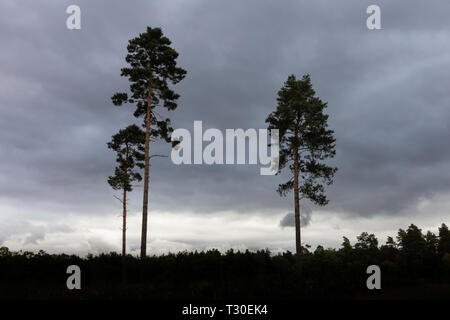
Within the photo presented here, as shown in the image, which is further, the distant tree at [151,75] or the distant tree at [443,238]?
the distant tree at [443,238]

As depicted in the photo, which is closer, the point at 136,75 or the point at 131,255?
the point at 136,75

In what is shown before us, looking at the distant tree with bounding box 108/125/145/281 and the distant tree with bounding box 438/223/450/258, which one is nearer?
the distant tree with bounding box 108/125/145/281

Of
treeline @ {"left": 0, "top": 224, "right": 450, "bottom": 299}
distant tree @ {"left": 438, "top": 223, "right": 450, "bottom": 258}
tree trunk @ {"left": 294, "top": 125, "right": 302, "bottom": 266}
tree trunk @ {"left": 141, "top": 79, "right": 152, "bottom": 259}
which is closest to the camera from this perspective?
treeline @ {"left": 0, "top": 224, "right": 450, "bottom": 299}

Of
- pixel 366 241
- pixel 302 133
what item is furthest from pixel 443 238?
pixel 302 133

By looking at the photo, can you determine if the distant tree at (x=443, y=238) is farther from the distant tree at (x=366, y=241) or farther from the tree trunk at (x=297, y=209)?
the tree trunk at (x=297, y=209)

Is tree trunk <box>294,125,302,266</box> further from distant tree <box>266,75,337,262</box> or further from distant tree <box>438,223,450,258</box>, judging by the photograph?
distant tree <box>438,223,450,258</box>

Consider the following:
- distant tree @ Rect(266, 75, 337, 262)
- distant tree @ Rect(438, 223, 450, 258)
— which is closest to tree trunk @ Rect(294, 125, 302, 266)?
distant tree @ Rect(266, 75, 337, 262)

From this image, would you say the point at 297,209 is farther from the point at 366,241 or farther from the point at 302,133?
the point at 366,241

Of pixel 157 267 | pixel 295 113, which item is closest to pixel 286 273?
pixel 157 267

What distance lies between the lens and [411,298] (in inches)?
706

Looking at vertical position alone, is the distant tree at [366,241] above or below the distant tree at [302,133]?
below

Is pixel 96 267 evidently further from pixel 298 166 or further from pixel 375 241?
pixel 375 241

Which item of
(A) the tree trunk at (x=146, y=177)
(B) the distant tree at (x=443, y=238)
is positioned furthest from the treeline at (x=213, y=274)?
(B) the distant tree at (x=443, y=238)
